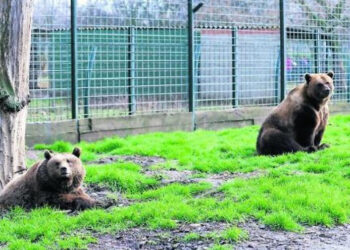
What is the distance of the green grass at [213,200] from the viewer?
6688 millimetres

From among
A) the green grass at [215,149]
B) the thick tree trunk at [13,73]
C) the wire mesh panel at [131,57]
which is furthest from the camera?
the wire mesh panel at [131,57]

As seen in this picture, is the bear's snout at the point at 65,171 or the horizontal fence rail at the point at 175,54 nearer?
the bear's snout at the point at 65,171

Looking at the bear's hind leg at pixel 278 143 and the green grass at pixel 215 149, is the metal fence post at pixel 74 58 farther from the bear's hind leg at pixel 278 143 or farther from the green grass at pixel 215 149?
the bear's hind leg at pixel 278 143

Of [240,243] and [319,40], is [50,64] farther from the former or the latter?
[240,243]

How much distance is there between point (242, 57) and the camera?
16.2 metres

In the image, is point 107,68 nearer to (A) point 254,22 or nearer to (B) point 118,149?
(B) point 118,149

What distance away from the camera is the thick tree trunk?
8.01 m

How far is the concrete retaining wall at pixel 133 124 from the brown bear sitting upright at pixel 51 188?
4.66 meters

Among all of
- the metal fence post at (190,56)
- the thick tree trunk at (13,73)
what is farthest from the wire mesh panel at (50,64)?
the thick tree trunk at (13,73)

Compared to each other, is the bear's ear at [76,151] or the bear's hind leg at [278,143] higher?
the bear's ear at [76,151]

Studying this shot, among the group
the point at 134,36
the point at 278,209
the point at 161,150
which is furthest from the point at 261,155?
the point at 134,36

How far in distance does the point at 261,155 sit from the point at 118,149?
7.75ft

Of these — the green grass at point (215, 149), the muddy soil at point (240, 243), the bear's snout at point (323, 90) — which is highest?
the bear's snout at point (323, 90)

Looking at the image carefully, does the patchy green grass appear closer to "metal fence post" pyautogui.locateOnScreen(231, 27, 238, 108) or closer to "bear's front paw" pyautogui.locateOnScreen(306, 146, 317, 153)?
"bear's front paw" pyautogui.locateOnScreen(306, 146, 317, 153)
